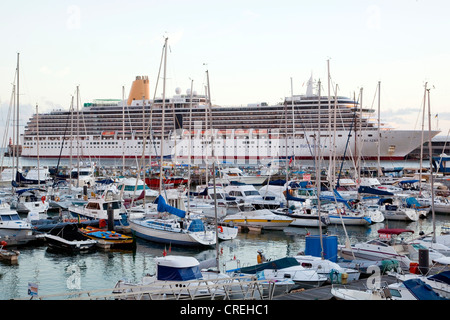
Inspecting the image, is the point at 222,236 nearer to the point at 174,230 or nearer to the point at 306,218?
the point at 174,230

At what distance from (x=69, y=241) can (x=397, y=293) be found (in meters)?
12.8

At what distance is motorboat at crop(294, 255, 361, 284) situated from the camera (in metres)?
13.6

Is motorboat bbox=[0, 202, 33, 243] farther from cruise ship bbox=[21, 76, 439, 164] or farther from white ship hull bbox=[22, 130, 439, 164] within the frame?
white ship hull bbox=[22, 130, 439, 164]

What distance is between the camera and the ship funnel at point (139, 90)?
263ft

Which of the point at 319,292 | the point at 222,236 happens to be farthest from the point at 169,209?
the point at 319,292

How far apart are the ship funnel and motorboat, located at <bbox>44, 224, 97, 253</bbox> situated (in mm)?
60509

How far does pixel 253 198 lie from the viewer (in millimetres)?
30328

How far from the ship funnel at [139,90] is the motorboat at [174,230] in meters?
59.2

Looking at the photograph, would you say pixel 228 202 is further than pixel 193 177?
No

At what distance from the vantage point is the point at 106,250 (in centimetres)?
2034

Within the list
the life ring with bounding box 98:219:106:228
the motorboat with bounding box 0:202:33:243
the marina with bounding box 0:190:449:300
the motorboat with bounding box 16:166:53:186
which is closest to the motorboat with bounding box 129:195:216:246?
the marina with bounding box 0:190:449:300
